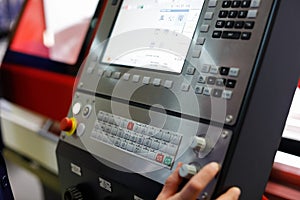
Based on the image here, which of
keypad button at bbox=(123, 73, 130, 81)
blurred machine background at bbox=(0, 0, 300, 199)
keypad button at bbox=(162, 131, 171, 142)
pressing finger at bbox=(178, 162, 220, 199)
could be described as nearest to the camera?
pressing finger at bbox=(178, 162, 220, 199)

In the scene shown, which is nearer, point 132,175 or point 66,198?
point 132,175

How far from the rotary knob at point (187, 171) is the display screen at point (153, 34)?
18cm

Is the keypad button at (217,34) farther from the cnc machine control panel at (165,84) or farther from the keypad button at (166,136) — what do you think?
the keypad button at (166,136)

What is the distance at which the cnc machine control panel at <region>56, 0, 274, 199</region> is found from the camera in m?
0.58

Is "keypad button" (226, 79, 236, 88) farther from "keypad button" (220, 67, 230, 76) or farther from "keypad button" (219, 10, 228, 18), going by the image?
"keypad button" (219, 10, 228, 18)

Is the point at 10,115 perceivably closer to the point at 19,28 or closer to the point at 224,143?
the point at 19,28

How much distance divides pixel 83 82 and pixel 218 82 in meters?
0.37

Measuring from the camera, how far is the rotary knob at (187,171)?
1.86 feet

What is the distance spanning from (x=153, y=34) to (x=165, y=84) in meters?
0.12

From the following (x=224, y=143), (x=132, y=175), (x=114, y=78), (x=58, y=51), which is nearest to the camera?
(x=224, y=143)

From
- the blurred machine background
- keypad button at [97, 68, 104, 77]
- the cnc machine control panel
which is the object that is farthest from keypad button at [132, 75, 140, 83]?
the blurred machine background

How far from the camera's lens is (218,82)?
596mm

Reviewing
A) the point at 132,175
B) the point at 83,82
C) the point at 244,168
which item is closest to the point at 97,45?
the point at 83,82

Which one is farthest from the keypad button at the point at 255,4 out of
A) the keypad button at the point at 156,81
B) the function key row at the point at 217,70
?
the keypad button at the point at 156,81
